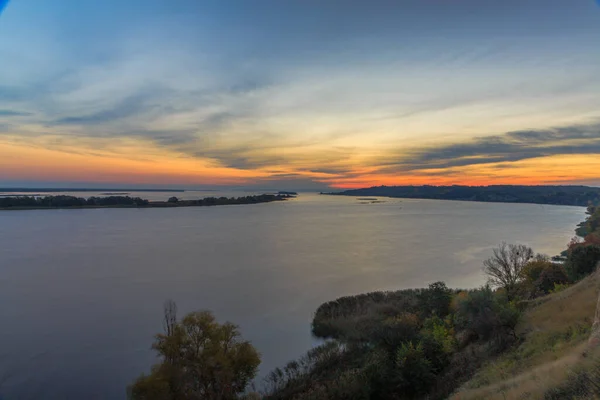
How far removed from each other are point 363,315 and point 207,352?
12.4 m

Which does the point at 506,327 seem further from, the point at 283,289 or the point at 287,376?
the point at 283,289

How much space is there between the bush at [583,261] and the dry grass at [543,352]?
831 cm

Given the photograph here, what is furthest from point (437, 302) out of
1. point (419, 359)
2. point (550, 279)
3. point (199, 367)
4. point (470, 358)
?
point (199, 367)

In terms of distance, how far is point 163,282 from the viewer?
3244 cm

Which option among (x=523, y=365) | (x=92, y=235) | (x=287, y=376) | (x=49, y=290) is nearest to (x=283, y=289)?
(x=287, y=376)

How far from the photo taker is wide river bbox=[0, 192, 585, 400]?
17844 millimetres

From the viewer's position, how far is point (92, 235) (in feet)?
199

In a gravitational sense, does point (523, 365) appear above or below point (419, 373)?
above

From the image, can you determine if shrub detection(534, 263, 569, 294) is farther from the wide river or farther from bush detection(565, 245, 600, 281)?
the wide river

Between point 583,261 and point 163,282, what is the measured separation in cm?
3371

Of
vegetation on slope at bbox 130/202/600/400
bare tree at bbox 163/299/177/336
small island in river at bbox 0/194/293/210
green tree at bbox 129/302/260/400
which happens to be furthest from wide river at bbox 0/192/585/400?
small island in river at bbox 0/194/293/210

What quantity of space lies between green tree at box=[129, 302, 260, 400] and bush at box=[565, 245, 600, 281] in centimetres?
2393

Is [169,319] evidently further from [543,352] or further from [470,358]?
[543,352]

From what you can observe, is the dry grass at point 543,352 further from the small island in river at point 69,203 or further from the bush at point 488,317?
the small island in river at point 69,203
